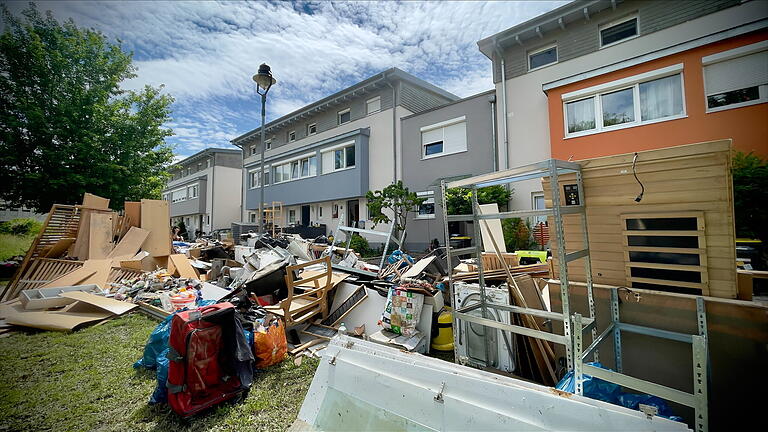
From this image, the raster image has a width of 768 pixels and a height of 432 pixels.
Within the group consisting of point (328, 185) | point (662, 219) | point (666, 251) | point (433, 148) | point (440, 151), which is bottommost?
point (666, 251)

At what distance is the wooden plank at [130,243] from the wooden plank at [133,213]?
47 cm

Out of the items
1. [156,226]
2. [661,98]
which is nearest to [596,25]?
[661,98]

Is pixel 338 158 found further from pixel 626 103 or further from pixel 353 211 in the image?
pixel 626 103

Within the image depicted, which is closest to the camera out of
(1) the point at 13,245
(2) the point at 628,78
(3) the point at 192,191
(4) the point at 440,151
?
(2) the point at 628,78

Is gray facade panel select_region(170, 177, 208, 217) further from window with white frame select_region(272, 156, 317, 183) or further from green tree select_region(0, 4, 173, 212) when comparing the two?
green tree select_region(0, 4, 173, 212)

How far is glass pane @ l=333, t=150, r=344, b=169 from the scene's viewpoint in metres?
15.5

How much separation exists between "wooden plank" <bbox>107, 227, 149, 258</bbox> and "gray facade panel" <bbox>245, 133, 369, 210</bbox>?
8.47 meters

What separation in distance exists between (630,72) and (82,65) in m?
17.7

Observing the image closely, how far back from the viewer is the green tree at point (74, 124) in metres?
6.42

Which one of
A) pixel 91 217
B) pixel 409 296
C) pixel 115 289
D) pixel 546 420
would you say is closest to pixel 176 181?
pixel 91 217

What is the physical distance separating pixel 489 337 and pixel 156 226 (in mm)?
9798

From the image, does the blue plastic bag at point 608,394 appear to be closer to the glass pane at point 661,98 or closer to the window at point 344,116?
the glass pane at point 661,98

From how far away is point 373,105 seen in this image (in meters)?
14.9

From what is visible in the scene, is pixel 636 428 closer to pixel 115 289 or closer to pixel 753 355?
pixel 753 355
